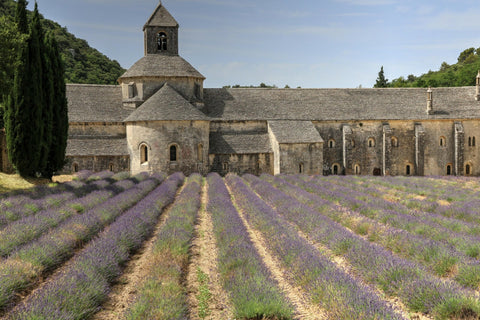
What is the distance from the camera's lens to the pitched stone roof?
3528 centimetres

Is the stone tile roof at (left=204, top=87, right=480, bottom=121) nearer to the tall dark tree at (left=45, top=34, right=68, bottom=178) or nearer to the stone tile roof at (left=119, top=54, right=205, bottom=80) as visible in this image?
the stone tile roof at (left=119, top=54, right=205, bottom=80)

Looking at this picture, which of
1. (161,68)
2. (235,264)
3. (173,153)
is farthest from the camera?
(161,68)

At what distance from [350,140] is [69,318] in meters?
31.4

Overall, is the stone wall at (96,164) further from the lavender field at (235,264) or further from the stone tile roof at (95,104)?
the lavender field at (235,264)

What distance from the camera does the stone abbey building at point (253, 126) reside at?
29.9 metres

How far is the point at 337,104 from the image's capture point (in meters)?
36.5

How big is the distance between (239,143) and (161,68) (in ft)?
30.2

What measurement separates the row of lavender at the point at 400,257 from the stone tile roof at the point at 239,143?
57.1 feet

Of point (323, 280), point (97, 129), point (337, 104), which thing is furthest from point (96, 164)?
point (323, 280)

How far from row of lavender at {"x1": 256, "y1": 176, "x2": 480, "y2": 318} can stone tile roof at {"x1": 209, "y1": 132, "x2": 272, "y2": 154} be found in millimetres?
17406

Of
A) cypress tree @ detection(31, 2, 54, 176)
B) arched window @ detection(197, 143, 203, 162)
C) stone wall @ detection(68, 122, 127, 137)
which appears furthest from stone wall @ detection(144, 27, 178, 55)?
cypress tree @ detection(31, 2, 54, 176)

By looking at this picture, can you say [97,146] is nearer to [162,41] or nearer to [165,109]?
[165,109]

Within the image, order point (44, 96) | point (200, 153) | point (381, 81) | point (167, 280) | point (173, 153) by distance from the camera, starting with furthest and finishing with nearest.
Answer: point (381, 81) → point (200, 153) → point (173, 153) → point (44, 96) → point (167, 280)

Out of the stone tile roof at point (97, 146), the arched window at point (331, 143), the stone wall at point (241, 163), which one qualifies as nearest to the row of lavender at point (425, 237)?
the stone wall at point (241, 163)
